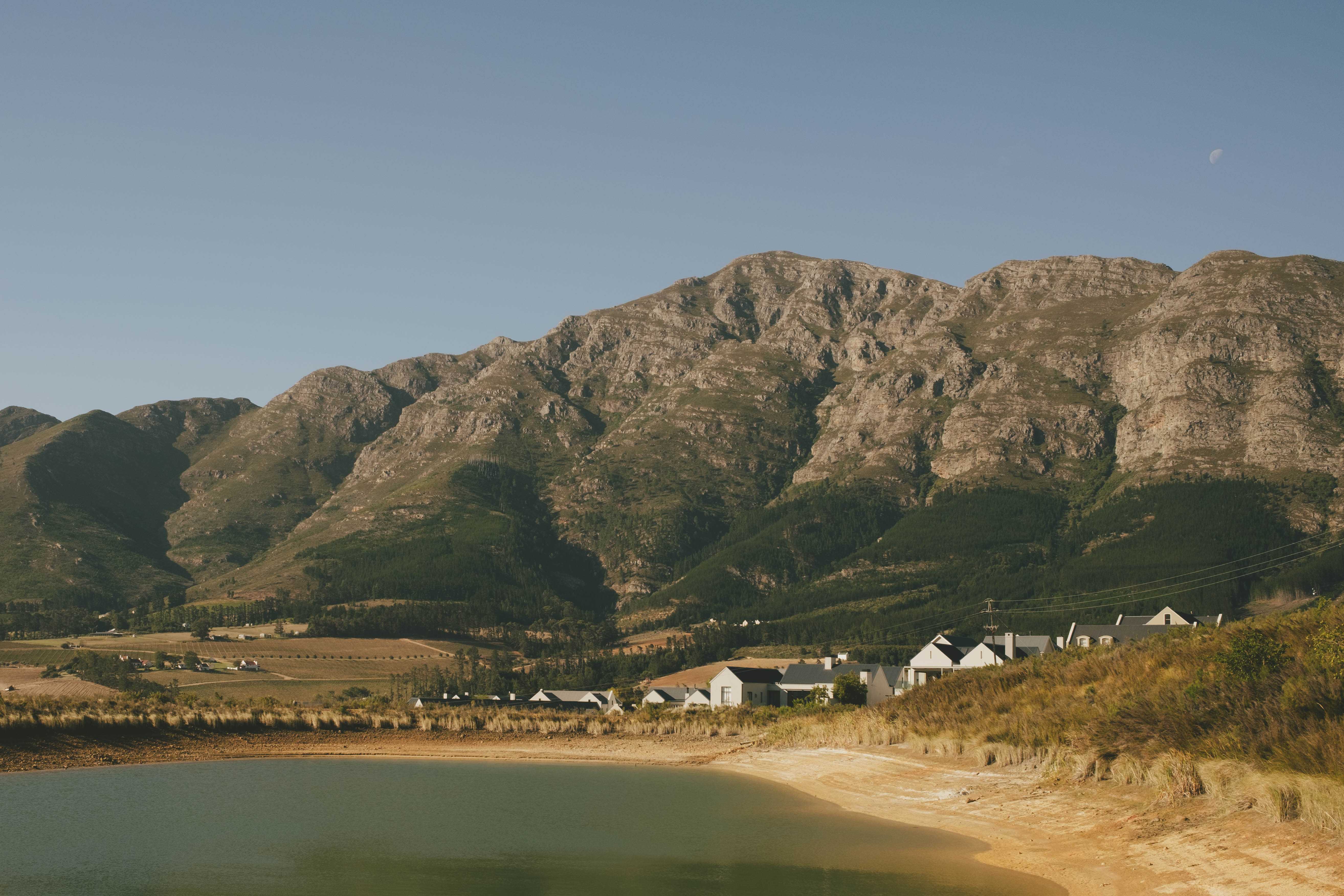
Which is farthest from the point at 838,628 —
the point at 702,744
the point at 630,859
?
the point at 630,859

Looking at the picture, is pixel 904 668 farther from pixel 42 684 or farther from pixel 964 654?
pixel 42 684

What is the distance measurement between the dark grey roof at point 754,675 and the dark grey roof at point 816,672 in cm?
103

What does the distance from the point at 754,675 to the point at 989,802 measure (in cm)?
7618

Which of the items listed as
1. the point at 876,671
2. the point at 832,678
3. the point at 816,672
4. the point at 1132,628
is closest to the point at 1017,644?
the point at 1132,628

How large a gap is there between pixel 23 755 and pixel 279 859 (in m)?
26.5

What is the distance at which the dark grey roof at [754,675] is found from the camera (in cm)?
10700

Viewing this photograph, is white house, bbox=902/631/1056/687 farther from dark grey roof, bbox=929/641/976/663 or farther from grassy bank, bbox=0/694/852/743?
grassy bank, bbox=0/694/852/743

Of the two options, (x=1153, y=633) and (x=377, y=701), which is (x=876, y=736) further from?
(x=377, y=701)

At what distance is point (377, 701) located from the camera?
334 ft

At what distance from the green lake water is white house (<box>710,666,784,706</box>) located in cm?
5807

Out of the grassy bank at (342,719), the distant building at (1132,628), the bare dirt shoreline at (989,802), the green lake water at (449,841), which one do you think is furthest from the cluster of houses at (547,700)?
the green lake water at (449,841)

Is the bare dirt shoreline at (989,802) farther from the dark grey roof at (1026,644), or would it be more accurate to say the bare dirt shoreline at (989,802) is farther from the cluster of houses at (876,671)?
the dark grey roof at (1026,644)

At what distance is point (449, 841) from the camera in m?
31.8

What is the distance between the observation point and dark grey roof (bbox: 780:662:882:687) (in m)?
105
